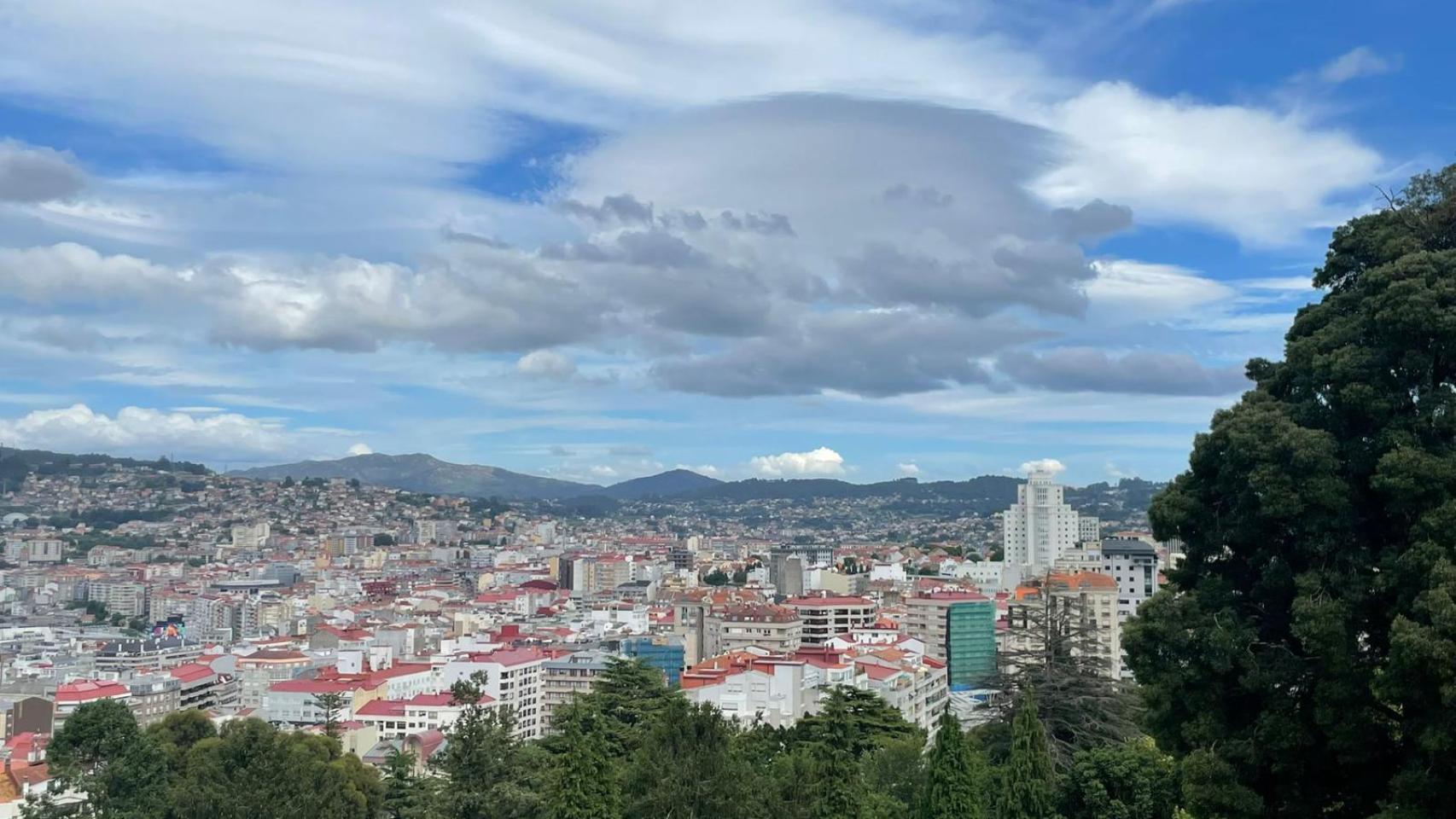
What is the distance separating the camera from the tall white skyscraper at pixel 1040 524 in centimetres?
9125

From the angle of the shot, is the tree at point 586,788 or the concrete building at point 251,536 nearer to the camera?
the tree at point 586,788

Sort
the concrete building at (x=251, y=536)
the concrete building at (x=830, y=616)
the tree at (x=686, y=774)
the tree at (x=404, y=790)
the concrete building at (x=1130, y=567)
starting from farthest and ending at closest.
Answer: the concrete building at (x=251, y=536), the concrete building at (x=1130, y=567), the concrete building at (x=830, y=616), the tree at (x=404, y=790), the tree at (x=686, y=774)

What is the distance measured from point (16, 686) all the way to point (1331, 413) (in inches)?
2177

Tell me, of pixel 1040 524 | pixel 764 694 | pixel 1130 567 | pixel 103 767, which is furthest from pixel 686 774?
pixel 1040 524

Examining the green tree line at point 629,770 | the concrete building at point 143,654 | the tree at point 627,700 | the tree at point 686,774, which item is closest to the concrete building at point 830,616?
the green tree line at point 629,770

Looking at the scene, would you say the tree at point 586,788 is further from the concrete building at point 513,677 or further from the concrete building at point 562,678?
the concrete building at point 562,678

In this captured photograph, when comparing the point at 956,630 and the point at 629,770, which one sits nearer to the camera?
the point at 629,770

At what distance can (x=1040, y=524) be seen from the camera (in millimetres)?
91438

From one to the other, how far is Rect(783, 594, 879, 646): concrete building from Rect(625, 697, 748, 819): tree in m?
39.2

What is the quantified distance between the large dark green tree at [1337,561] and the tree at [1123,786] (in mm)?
3129

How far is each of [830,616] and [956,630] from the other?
5467 millimetres

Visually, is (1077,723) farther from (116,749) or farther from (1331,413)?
(116,749)

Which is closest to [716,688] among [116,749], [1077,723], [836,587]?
[116,749]

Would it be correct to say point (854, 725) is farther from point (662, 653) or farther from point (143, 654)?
point (143, 654)
